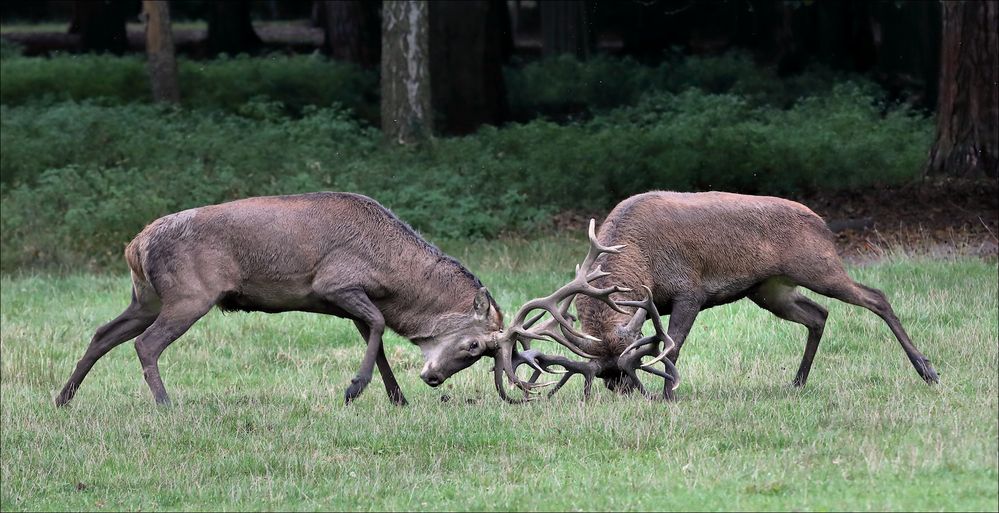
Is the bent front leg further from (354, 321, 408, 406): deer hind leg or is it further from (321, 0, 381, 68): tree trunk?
(321, 0, 381, 68): tree trunk

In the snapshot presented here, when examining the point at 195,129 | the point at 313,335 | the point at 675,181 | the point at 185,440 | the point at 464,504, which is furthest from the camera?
the point at 195,129

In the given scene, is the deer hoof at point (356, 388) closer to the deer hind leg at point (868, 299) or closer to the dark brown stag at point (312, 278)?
the dark brown stag at point (312, 278)

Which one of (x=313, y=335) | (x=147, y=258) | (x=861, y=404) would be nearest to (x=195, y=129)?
(x=313, y=335)

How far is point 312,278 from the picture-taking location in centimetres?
1061

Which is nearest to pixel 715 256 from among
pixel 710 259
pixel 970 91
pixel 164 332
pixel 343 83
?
pixel 710 259

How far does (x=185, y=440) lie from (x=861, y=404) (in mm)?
4394

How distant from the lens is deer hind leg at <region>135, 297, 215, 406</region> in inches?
408

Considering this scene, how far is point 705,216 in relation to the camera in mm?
10320

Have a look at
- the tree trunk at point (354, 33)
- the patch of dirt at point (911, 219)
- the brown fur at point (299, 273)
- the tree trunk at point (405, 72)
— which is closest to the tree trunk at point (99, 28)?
the tree trunk at point (354, 33)

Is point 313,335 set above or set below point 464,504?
below

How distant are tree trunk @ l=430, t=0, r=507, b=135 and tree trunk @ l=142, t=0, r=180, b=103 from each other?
4.59 metres

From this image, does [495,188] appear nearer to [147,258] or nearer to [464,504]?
[147,258]

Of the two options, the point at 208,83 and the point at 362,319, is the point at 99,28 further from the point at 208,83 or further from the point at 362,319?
the point at 362,319

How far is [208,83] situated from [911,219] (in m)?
14.5
